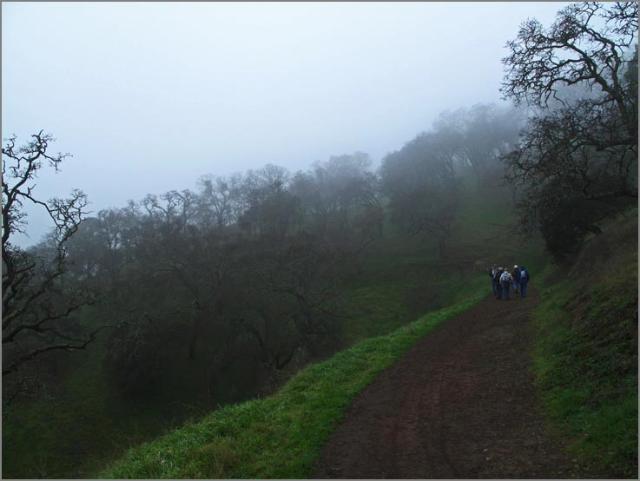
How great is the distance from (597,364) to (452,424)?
338 cm

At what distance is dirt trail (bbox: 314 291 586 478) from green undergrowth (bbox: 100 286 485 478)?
40cm

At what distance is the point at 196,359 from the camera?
127 ft

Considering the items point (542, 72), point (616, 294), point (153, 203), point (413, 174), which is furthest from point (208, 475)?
point (413, 174)

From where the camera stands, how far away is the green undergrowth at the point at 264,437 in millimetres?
8680

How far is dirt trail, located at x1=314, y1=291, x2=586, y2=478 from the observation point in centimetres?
743

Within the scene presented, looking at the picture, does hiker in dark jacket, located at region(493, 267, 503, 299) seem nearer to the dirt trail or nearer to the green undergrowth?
the dirt trail

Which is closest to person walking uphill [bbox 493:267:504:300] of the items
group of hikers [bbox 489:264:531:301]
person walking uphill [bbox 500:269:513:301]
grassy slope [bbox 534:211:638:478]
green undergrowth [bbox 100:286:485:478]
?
group of hikers [bbox 489:264:531:301]

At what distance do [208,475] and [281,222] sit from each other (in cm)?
4837

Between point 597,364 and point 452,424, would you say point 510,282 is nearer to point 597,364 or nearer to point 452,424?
point 597,364

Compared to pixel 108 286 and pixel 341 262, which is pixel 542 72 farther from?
pixel 108 286

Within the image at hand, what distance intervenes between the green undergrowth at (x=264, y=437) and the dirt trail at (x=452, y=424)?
40cm

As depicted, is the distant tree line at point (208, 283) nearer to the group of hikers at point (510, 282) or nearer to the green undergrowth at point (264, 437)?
the green undergrowth at point (264, 437)

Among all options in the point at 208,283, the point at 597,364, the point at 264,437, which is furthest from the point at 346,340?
the point at 597,364

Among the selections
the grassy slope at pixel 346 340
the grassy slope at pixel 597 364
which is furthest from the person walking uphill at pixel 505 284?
the grassy slope at pixel 346 340
